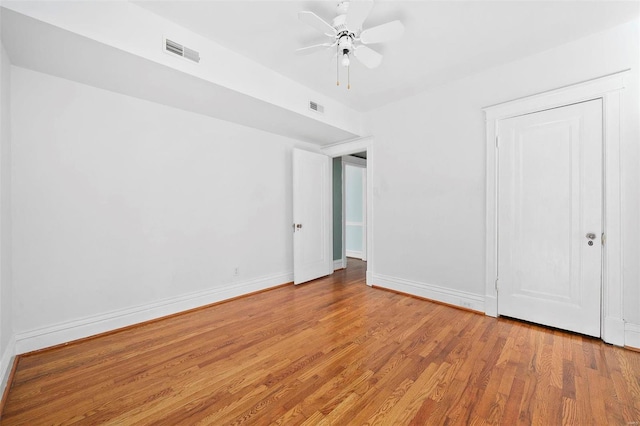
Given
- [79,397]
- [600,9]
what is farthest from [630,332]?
[79,397]

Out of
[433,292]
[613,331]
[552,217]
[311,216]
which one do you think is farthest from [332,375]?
[311,216]

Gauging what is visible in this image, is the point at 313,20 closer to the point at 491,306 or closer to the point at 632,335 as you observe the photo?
the point at 491,306

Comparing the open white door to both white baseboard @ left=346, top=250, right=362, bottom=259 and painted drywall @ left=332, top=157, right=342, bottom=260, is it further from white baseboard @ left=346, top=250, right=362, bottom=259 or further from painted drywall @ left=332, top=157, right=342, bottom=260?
white baseboard @ left=346, top=250, right=362, bottom=259

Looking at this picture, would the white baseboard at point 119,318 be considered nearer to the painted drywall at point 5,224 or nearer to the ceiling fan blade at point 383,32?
the painted drywall at point 5,224

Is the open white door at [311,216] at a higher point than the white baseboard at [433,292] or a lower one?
higher

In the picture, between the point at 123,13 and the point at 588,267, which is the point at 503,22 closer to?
the point at 588,267

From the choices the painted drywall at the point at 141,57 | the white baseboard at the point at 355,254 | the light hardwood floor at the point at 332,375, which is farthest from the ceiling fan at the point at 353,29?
the white baseboard at the point at 355,254

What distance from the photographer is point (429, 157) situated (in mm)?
3564

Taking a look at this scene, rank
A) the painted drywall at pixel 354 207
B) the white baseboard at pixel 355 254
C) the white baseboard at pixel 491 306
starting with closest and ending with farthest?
the white baseboard at pixel 491 306 → the white baseboard at pixel 355 254 → the painted drywall at pixel 354 207

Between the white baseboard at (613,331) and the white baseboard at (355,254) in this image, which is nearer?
the white baseboard at (613,331)

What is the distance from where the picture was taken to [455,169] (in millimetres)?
3336

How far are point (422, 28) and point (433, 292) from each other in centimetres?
298

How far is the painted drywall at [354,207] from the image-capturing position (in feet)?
23.0

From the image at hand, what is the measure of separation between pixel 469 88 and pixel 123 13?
353 centimetres
